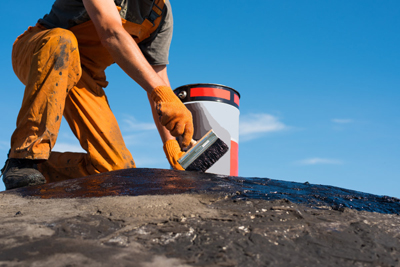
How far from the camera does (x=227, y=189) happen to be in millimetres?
1590

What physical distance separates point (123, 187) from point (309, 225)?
97 cm

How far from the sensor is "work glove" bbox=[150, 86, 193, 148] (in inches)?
86.7

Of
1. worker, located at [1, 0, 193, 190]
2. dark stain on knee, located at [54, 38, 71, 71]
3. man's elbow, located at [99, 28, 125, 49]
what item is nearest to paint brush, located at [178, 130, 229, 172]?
worker, located at [1, 0, 193, 190]

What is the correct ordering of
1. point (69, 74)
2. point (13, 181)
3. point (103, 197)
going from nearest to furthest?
point (103, 197) < point (13, 181) < point (69, 74)

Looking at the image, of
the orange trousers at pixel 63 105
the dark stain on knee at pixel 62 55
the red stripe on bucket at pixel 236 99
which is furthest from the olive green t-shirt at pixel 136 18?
the red stripe on bucket at pixel 236 99

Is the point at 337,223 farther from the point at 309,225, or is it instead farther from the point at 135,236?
the point at 135,236

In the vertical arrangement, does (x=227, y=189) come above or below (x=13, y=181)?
above

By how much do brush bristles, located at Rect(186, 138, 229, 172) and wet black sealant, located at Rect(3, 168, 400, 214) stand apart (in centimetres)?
26

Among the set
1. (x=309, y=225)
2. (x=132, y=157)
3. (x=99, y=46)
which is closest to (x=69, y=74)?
(x=99, y=46)

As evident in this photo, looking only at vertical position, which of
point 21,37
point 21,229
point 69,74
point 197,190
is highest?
point 21,37

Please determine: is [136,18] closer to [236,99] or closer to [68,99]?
[68,99]

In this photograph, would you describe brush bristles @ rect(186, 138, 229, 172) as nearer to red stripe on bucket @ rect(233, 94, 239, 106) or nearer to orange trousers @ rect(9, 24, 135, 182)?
orange trousers @ rect(9, 24, 135, 182)

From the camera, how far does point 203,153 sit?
2.30m

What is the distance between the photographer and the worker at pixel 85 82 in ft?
7.23
